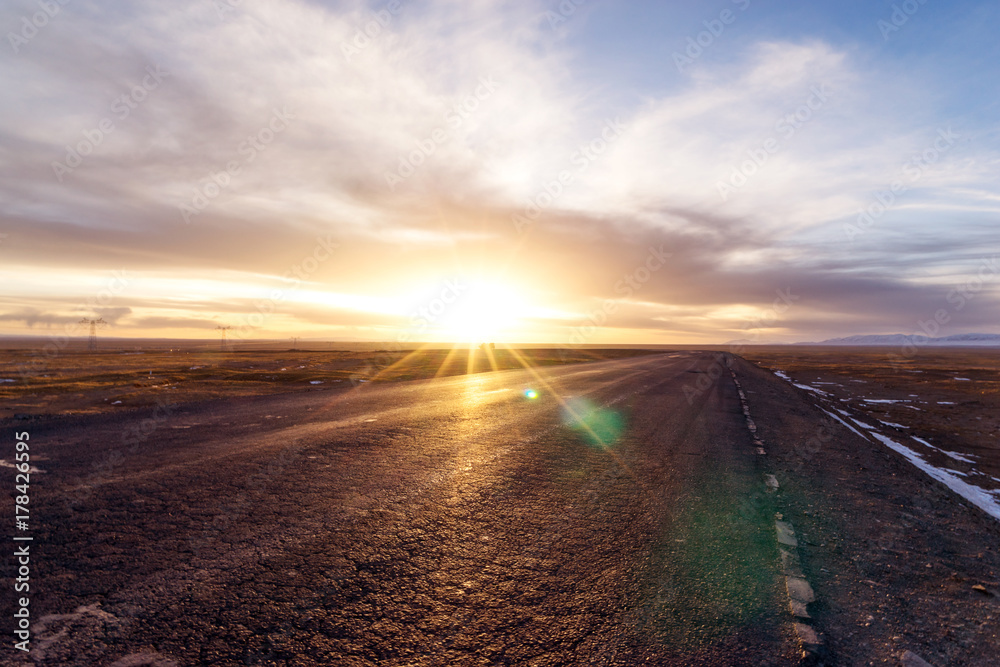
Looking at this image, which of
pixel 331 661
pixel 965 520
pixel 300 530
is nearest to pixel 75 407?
pixel 300 530

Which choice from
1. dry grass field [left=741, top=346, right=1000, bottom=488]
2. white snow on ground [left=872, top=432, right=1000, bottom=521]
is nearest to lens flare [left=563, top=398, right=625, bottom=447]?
white snow on ground [left=872, top=432, right=1000, bottom=521]

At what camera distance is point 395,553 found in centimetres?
441

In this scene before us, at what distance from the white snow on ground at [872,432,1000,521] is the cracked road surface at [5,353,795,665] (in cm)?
431

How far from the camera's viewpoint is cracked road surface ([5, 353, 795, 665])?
3121mm

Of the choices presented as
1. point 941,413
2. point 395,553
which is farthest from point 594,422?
point 941,413

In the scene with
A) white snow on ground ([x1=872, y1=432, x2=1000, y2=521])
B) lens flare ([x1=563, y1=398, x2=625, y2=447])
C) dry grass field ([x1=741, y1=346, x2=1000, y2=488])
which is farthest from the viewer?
dry grass field ([x1=741, y1=346, x2=1000, y2=488])

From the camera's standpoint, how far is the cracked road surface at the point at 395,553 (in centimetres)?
312

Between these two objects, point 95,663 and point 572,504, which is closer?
point 95,663

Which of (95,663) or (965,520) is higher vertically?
(95,663)

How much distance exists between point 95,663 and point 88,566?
5.36ft

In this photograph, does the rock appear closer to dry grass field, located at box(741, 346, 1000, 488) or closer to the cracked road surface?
the cracked road surface

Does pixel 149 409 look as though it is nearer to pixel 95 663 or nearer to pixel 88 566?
pixel 88 566

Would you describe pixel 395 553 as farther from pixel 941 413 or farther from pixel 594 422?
pixel 941 413

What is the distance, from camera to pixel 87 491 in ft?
19.3
